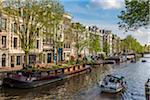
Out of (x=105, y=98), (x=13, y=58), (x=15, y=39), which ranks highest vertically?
(x=15, y=39)

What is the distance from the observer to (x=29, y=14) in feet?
176

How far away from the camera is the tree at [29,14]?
5134 cm

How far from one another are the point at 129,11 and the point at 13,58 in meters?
44.7

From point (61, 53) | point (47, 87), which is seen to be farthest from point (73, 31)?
point (47, 87)

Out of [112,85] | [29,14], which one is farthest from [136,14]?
[29,14]

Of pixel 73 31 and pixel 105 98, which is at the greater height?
pixel 73 31

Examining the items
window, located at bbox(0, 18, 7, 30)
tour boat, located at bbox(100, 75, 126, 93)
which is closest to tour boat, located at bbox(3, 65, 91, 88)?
tour boat, located at bbox(100, 75, 126, 93)

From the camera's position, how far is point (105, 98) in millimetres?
39000

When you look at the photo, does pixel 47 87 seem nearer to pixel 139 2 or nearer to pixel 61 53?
pixel 139 2

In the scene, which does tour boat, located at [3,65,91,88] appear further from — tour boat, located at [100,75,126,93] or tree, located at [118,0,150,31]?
tree, located at [118,0,150,31]

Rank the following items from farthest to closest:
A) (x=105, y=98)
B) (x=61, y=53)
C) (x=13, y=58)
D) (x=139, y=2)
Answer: (x=61, y=53) → (x=13, y=58) → (x=105, y=98) → (x=139, y=2)

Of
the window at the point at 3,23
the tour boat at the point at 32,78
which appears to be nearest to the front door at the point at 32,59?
the window at the point at 3,23

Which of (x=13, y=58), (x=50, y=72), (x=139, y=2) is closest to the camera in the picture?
(x=139, y=2)

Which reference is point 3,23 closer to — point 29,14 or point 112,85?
point 29,14
